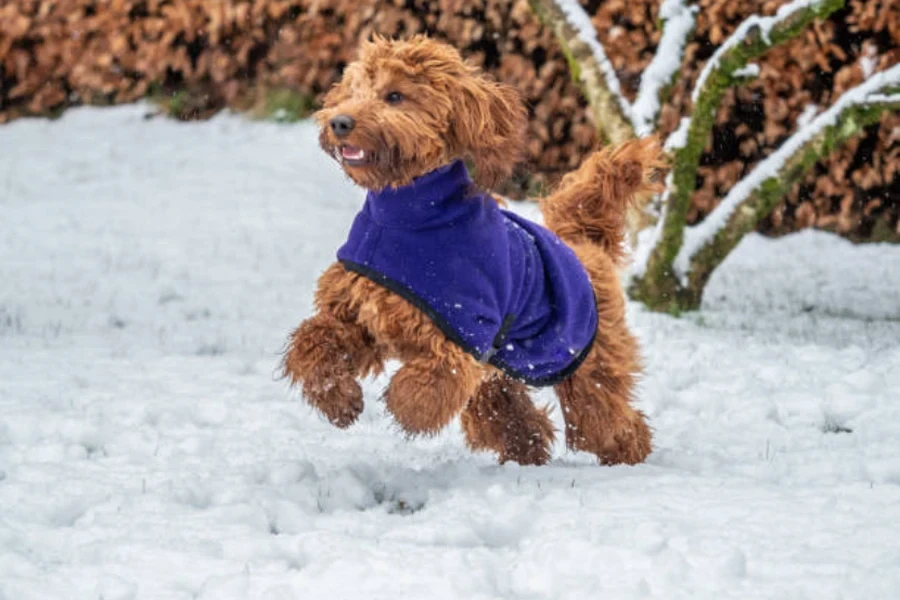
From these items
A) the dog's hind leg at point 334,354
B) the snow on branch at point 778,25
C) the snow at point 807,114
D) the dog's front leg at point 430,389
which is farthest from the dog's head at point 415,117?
the snow at point 807,114

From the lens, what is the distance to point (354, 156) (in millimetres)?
3174

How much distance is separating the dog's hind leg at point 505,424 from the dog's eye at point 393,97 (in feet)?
3.99

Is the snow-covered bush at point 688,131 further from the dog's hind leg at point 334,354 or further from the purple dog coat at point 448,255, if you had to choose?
the dog's hind leg at point 334,354

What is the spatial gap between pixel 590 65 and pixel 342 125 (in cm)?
395

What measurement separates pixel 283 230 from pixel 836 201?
159 inches

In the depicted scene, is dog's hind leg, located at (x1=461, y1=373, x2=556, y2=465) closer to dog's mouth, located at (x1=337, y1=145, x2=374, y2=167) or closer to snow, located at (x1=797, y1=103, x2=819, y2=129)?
dog's mouth, located at (x1=337, y1=145, x2=374, y2=167)

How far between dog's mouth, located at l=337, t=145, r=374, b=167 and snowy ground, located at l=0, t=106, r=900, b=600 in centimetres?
94

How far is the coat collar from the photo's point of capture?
3354 mm

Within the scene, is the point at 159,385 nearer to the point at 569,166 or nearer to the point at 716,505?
the point at 716,505

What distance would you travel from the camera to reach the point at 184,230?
331 inches

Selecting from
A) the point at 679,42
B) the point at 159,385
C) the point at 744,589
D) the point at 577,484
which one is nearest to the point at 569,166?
the point at 679,42

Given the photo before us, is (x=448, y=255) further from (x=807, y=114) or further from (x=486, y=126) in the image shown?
(x=807, y=114)

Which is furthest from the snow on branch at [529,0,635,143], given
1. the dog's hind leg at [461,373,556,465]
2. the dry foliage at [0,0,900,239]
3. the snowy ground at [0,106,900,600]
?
the dog's hind leg at [461,373,556,465]

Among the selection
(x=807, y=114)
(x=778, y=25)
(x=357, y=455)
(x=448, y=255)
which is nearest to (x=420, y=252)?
(x=448, y=255)
